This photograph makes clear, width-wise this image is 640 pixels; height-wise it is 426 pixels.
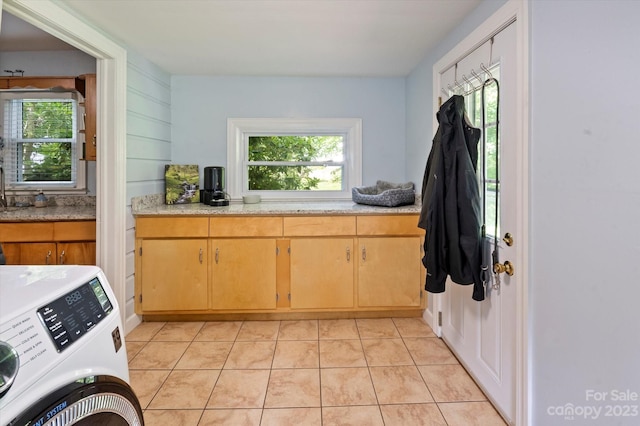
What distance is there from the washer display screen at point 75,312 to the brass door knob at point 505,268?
161 centimetres

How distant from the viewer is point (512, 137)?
1600 millimetres

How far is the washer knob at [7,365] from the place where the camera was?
0.62 meters

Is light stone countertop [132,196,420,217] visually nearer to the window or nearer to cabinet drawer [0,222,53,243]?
cabinet drawer [0,222,53,243]

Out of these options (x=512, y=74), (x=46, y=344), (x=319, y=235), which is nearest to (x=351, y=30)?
(x=512, y=74)

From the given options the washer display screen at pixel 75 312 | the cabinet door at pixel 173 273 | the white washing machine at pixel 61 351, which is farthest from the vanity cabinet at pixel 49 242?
the washer display screen at pixel 75 312

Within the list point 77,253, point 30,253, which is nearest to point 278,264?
point 77,253

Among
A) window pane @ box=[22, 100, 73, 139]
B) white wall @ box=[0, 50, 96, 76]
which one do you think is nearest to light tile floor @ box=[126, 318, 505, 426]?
window pane @ box=[22, 100, 73, 139]

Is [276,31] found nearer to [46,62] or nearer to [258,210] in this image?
[258,210]

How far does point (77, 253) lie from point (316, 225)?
183 cm

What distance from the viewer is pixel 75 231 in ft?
8.48

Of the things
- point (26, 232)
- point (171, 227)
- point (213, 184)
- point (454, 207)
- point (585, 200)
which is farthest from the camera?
point (213, 184)

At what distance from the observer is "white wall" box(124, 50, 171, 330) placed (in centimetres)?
269

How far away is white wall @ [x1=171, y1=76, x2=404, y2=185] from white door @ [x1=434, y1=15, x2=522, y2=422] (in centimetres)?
127

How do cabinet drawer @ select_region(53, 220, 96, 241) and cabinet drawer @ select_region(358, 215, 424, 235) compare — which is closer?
cabinet drawer @ select_region(53, 220, 96, 241)
